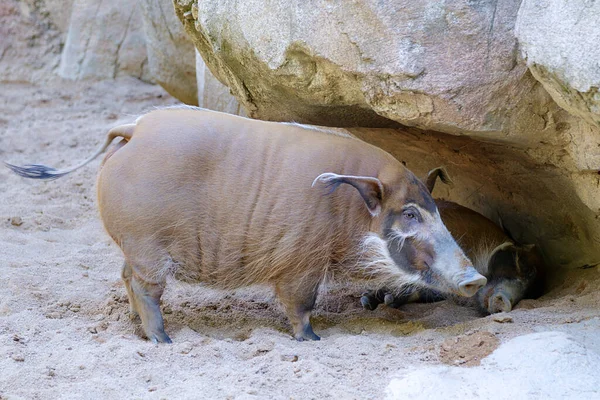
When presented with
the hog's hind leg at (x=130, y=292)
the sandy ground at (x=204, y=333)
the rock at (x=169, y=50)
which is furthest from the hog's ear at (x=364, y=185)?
the rock at (x=169, y=50)

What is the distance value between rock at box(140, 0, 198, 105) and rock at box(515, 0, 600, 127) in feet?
14.6

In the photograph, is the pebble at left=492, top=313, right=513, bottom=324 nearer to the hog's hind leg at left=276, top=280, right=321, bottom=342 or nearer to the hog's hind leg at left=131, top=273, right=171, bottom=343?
the hog's hind leg at left=276, top=280, right=321, bottom=342

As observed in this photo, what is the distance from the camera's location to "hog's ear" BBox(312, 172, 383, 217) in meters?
3.69

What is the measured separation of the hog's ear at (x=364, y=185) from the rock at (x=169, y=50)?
382 cm

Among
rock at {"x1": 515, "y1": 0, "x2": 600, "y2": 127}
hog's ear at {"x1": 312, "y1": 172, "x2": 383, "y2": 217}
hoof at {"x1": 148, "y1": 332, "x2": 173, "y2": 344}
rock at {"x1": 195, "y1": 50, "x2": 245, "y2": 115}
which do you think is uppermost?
rock at {"x1": 515, "y1": 0, "x2": 600, "y2": 127}

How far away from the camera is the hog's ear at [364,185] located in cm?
369

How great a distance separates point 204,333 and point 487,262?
1796 millimetres

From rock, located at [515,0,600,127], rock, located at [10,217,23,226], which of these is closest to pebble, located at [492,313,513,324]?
rock, located at [515,0,600,127]

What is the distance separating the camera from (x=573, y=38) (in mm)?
2895

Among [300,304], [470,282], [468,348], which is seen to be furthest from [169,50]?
[468,348]

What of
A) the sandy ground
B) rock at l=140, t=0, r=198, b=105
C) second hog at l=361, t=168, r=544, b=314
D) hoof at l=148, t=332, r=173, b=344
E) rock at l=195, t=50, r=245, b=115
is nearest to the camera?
the sandy ground

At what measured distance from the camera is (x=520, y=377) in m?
2.96

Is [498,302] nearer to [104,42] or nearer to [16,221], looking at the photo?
[16,221]

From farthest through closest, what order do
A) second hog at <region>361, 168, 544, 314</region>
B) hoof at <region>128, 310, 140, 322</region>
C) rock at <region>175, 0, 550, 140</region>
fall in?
second hog at <region>361, 168, 544, 314</region>, hoof at <region>128, 310, 140, 322</region>, rock at <region>175, 0, 550, 140</region>
